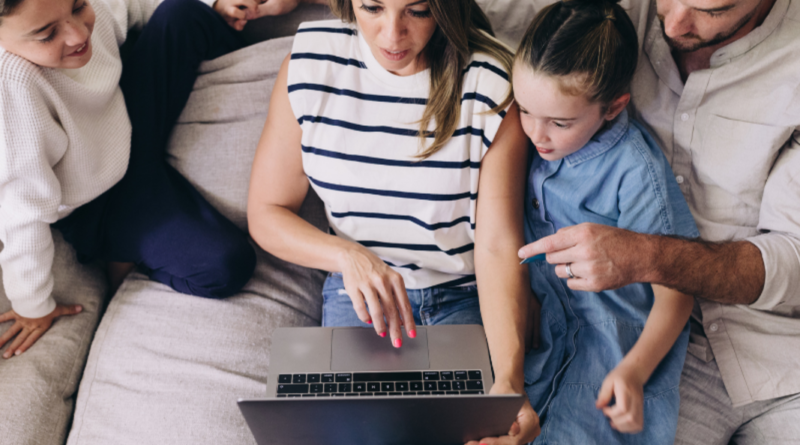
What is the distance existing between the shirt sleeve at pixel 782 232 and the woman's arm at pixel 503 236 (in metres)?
0.52

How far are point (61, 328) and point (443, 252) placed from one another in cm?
100

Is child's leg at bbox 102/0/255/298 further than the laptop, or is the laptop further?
child's leg at bbox 102/0/255/298

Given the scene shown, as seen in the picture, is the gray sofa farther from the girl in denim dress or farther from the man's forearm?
the man's forearm

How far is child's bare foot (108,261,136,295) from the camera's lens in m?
1.63

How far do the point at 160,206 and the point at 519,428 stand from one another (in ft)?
3.49

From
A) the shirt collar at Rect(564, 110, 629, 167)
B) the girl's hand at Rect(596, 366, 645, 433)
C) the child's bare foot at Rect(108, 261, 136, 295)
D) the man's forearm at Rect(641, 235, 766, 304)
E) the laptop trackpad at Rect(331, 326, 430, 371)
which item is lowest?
the child's bare foot at Rect(108, 261, 136, 295)

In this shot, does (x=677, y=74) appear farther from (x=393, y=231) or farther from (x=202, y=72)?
(x=202, y=72)

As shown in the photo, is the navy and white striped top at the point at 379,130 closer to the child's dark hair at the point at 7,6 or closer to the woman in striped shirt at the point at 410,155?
the woman in striped shirt at the point at 410,155

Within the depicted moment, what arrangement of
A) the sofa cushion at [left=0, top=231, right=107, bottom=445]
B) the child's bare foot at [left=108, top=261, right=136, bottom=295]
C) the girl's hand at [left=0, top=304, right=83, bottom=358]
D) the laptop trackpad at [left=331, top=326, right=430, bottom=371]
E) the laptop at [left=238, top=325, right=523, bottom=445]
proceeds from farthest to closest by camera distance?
1. the child's bare foot at [left=108, top=261, right=136, bottom=295]
2. the girl's hand at [left=0, top=304, right=83, bottom=358]
3. the sofa cushion at [left=0, top=231, right=107, bottom=445]
4. the laptop trackpad at [left=331, top=326, right=430, bottom=371]
5. the laptop at [left=238, top=325, right=523, bottom=445]

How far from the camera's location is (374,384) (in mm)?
1094

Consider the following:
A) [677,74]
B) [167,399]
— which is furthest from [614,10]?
[167,399]

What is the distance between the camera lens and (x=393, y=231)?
1.33 m

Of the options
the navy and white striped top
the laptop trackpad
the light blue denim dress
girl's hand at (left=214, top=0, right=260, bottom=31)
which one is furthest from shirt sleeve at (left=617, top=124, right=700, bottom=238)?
girl's hand at (left=214, top=0, right=260, bottom=31)

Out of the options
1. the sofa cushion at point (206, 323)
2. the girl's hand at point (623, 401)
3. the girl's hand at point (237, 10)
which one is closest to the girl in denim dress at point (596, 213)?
the girl's hand at point (623, 401)
